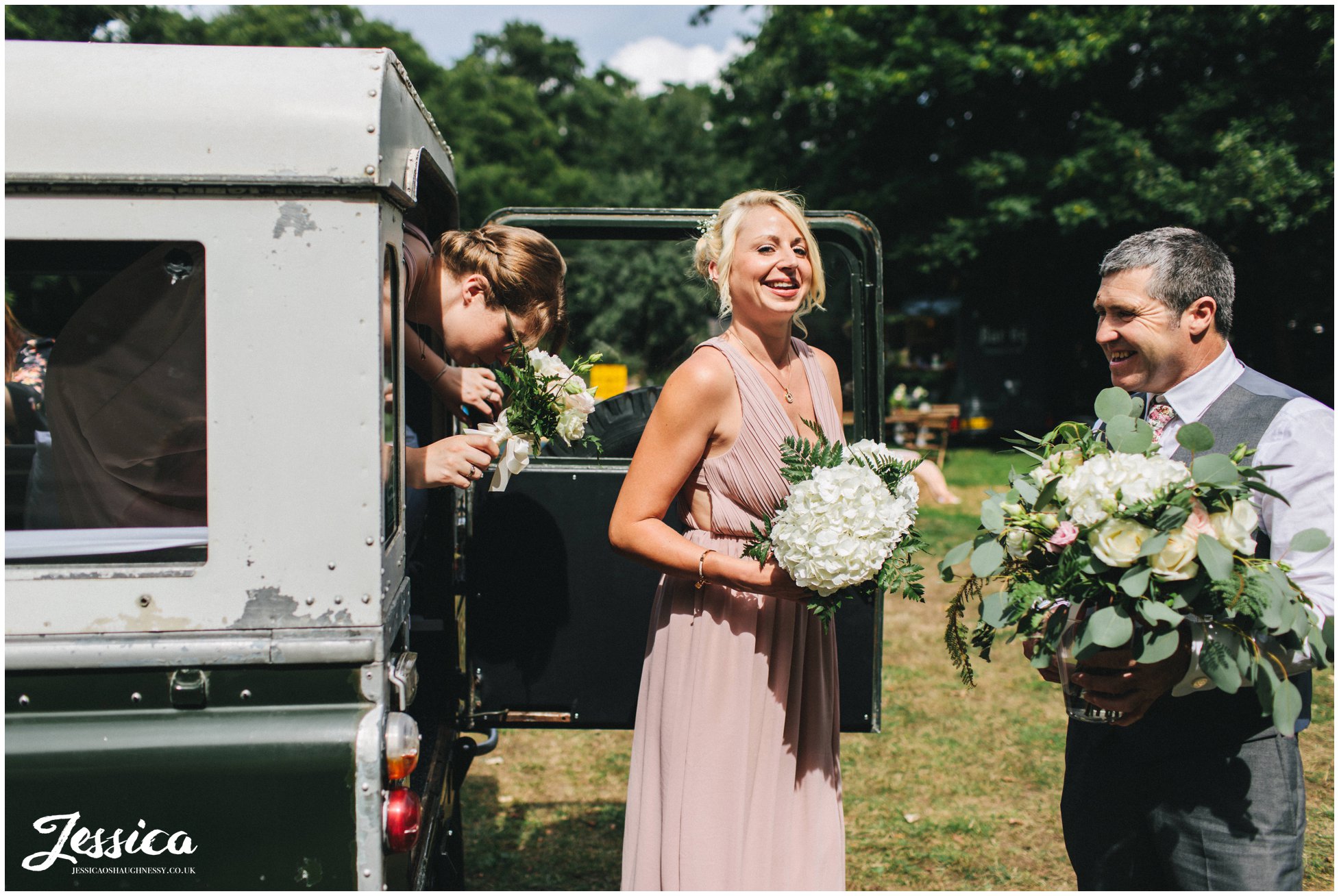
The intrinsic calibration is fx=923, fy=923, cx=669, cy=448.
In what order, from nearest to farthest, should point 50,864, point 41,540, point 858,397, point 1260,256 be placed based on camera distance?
point 50,864
point 41,540
point 858,397
point 1260,256

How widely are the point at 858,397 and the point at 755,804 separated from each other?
1374mm

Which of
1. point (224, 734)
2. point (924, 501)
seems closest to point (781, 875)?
point (224, 734)

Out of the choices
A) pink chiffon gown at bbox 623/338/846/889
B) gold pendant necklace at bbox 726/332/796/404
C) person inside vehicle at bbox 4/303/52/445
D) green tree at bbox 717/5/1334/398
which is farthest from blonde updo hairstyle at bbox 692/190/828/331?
green tree at bbox 717/5/1334/398

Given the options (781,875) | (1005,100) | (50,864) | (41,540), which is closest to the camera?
(50,864)

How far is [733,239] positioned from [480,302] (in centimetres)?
80

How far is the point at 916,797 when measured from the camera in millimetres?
4613

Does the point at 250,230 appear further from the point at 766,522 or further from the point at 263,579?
the point at 766,522

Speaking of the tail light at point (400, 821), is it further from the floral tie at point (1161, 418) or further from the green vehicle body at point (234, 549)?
the floral tie at point (1161, 418)

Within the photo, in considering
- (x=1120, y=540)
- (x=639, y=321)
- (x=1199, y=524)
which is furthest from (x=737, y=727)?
(x=639, y=321)

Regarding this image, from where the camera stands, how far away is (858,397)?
10.3 feet

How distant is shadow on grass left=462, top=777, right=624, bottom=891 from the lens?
3934mm

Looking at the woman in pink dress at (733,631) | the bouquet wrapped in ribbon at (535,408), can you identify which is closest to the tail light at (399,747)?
the woman in pink dress at (733,631)

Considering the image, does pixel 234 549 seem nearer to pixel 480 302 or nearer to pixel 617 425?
pixel 480 302


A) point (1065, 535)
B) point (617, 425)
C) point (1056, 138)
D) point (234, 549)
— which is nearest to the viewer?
point (234, 549)
